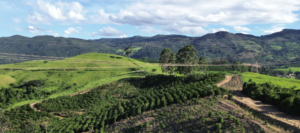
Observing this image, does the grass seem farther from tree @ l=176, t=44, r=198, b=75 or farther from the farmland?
tree @ l=176, t=44, r=198, b=75

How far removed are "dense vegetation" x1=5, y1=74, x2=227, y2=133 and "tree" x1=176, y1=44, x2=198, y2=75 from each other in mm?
3505

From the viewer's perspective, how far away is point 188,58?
161ft

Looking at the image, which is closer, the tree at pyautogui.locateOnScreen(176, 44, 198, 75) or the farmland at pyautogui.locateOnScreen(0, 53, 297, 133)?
the farmland at pyautogui.locateOnScreen(0, 53, 297, 133)

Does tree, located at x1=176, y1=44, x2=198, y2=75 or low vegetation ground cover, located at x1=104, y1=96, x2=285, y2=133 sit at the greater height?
tree, located at x1=176, y1=44, x2=198, y2=75

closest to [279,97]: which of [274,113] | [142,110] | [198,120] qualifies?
[274,113]

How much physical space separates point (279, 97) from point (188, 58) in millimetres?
26944

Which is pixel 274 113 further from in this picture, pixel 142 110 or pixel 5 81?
pixel 5 81

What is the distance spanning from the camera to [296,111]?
69.1ft

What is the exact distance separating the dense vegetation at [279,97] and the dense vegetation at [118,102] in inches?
206

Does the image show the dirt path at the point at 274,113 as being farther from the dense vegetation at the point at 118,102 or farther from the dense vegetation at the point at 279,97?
the dense vegetation at the point at 118,102

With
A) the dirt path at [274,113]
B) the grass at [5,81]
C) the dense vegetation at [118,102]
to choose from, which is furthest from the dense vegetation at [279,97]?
the grass at [5,81]

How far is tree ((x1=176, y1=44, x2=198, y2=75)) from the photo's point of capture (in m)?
48.7

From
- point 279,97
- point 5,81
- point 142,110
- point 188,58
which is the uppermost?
point 188,58

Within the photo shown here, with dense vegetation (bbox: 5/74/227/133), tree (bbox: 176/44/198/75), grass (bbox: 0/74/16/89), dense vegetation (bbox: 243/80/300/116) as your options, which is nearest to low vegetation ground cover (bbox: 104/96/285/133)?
dense vegetation (bbox: 5/74/227/133)
